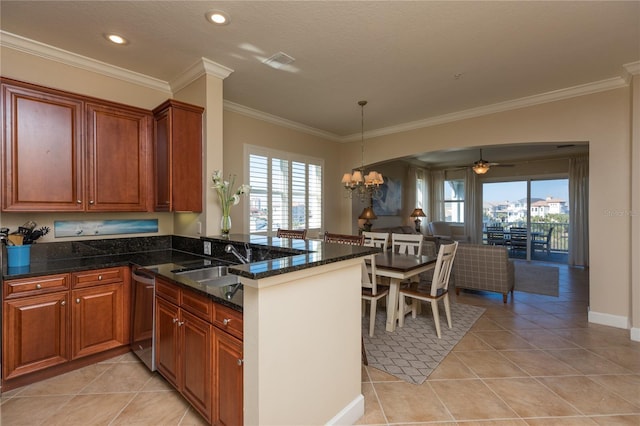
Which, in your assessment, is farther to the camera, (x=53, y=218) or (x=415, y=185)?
(x=415, y=185)

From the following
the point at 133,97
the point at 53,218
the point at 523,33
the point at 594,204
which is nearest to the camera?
the point at 523,33

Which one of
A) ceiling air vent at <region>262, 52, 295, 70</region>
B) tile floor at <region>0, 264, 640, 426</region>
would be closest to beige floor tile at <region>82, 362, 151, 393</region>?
tile floor at <region>0, 264, 640, 426</region>

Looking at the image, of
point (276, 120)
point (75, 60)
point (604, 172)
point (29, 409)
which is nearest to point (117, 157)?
point (75, 60)

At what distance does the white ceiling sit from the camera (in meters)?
2.26

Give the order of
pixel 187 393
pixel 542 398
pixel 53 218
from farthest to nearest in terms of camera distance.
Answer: pixel 53 218 → pixel 542 398 → pixel 187 393

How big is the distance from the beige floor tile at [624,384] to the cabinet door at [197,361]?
2.99 m

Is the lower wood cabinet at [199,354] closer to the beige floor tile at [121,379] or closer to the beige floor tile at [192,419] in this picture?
the beige floor tile at [192,419]

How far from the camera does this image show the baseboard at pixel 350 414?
1.79m

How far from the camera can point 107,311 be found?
8.52 ft

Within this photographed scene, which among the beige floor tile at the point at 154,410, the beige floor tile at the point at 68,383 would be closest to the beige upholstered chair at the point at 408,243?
the beige floor tile at the point at 154,410

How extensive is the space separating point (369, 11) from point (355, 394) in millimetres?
2801

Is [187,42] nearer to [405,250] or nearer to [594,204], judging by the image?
[405,250]

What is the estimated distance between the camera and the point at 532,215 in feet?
26.5

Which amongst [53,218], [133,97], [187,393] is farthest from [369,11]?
[53,218]
